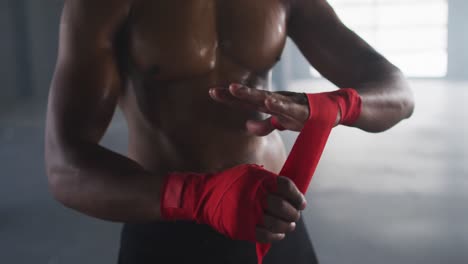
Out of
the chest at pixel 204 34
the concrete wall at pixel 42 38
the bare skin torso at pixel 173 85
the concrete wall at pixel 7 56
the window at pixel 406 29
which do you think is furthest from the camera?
the window at pixel 406 29

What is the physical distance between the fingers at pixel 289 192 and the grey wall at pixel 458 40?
5952 mm

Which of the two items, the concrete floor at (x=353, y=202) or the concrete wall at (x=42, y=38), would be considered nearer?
the concrete floor at (x=353, y=202)

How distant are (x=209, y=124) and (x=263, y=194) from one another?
37 centimetres

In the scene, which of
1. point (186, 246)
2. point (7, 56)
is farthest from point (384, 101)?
point (7, 56)

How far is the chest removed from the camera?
0.85 metres

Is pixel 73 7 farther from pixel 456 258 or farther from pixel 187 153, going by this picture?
pixel 456 258

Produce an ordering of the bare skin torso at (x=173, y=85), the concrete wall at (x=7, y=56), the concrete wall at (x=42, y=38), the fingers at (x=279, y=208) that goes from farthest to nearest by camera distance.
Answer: the concrete wall at (x=42, y=38) < the concrete wall at (x=7, y=56) < the bare skin torso at (x=173, y=85) < the fingers at (x=279, y=208)

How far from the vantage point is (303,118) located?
625mm

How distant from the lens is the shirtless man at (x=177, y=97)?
27.0 inches

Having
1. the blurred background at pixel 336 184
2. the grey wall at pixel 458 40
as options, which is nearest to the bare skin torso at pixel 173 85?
the blurred background at pixel 336 184

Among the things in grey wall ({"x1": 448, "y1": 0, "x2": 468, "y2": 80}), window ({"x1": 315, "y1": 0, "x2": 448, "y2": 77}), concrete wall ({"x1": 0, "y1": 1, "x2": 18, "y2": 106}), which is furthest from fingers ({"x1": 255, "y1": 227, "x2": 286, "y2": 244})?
grey wall ({"x1": 448, "y1": 0, "x2": 468, "y2": 80})

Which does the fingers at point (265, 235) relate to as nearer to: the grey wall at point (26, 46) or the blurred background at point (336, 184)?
the blurred background at point (336, 184)

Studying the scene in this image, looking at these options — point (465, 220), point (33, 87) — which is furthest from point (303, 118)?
point (33, 87)

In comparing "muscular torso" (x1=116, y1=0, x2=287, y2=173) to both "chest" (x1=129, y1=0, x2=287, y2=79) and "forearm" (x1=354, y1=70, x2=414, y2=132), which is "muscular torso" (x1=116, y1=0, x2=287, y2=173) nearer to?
"chest" (x1=129, y1=0, x2=287, y2=79)
